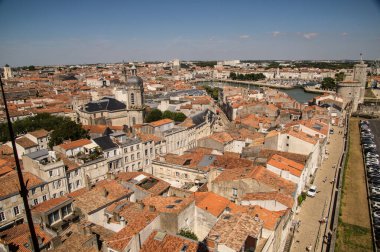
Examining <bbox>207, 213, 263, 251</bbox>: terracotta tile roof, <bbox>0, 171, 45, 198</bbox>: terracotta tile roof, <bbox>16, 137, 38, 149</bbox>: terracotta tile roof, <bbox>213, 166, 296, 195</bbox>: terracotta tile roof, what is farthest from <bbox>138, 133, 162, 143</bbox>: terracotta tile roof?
<bbox>207, 213, 263, 251</bbox>: terracotta tile roof

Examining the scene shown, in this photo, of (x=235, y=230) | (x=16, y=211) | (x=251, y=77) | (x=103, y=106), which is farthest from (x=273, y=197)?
(x=251, y=77)

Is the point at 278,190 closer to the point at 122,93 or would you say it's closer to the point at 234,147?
the point at 234,147

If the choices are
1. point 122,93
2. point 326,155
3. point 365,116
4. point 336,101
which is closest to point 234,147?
point 326,155

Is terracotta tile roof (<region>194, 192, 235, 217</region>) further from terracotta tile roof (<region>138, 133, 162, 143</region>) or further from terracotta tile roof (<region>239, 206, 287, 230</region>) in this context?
terracotta tile roof (<region>138, 133, 162, 143</region>)

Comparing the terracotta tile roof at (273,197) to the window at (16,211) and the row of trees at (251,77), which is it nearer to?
A: the window at (16,211)

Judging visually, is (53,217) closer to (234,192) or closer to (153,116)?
(234,192)

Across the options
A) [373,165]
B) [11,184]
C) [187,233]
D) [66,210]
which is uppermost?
[11,184]
